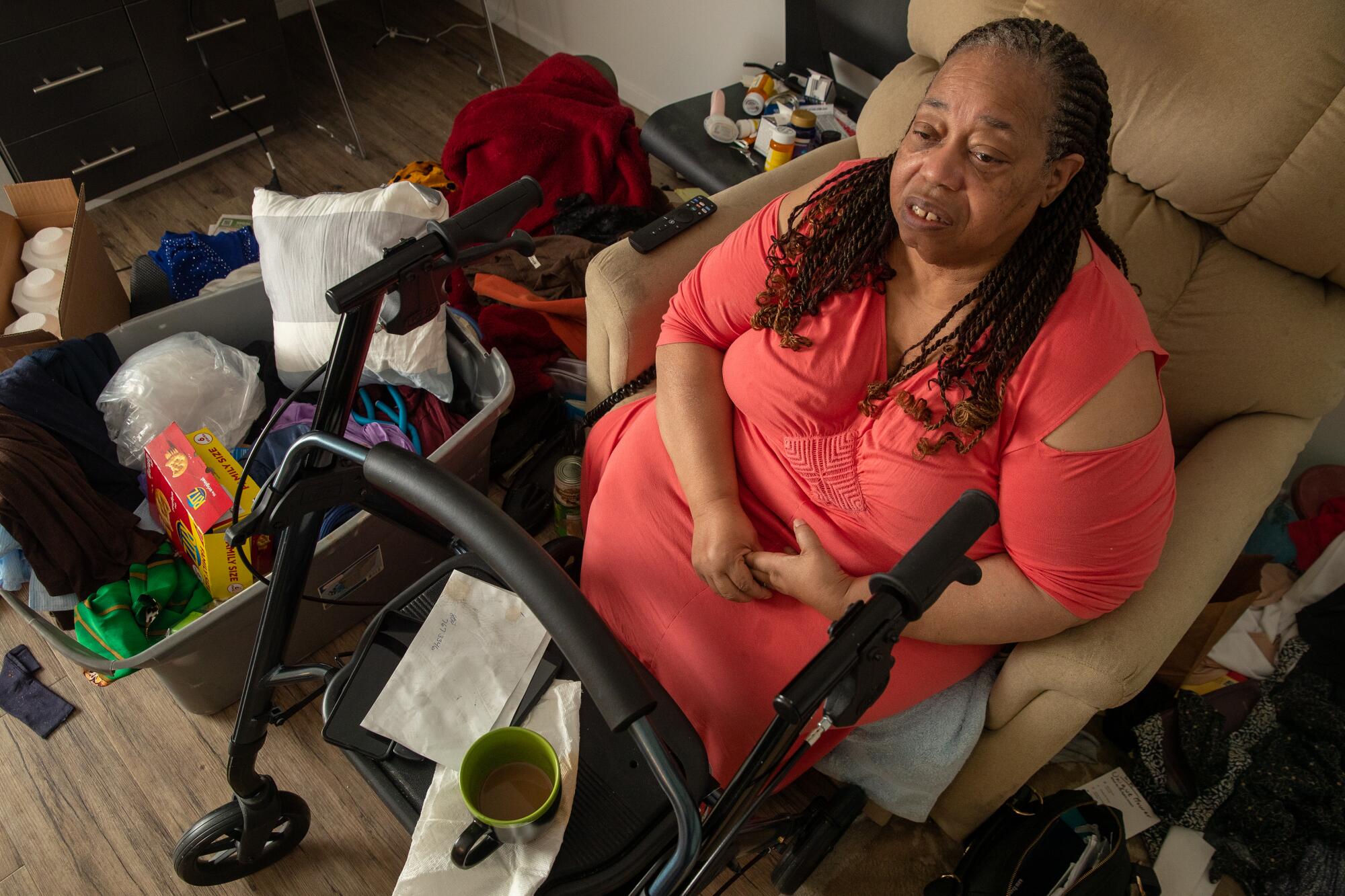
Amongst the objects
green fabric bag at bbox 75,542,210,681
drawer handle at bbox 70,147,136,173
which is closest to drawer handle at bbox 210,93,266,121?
drawer handle at bbox 70,147,136,173

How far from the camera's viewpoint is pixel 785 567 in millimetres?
1082

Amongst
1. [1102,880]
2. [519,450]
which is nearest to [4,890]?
[519,450]

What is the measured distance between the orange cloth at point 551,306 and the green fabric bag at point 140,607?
29.7 inches

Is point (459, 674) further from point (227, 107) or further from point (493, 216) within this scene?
point (227, 107)

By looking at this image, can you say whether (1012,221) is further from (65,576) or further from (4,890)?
(4,890)

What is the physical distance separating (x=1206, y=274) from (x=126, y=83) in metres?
2.48

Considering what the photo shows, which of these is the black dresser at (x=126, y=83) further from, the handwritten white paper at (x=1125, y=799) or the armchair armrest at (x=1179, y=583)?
the handwritten white paper at (x=1125, y=799)

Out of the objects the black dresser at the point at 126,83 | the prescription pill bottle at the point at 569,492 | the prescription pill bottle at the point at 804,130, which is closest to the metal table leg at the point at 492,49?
the black dresser at the point at 126,83

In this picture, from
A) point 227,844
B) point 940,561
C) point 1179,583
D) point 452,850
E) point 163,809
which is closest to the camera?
point 940,561

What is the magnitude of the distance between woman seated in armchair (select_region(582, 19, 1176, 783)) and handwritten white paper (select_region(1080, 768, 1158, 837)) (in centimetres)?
48

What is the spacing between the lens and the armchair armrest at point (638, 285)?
1.41m

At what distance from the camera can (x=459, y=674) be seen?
0.98 metres

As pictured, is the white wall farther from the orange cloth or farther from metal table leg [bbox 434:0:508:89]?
the orange cloth

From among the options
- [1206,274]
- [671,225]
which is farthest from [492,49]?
[1206,274]
